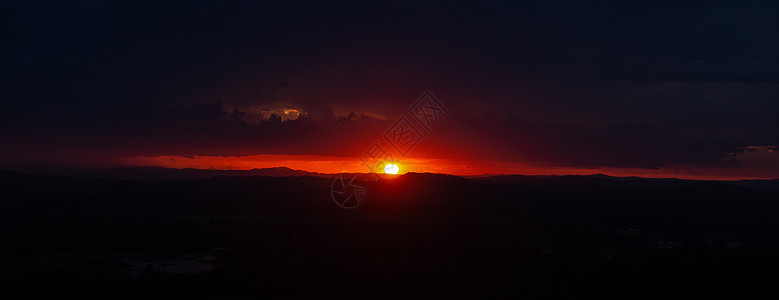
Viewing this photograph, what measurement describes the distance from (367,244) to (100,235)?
50455mm

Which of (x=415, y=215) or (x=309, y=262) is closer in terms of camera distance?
(x=309, y=262)

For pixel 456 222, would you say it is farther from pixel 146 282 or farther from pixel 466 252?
pixel 146 282

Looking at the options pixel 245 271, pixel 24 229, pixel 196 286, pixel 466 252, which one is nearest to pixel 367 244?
pixel 466 252

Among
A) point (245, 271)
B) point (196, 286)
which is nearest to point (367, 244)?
point (245, 271)

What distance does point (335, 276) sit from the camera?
261 ft

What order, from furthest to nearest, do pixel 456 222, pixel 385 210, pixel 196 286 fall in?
pixel 385 210, pixel 456 222, pixel 196 286

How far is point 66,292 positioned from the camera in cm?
6700

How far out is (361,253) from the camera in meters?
104

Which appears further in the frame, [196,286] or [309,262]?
[309,262]

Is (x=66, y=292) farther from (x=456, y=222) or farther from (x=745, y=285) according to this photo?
(x=456, y=222)

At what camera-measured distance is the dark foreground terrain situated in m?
72.8

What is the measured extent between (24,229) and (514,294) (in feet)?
314

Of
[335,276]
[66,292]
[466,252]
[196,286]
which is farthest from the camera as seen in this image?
[466,252]

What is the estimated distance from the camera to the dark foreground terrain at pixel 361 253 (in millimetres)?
72812
